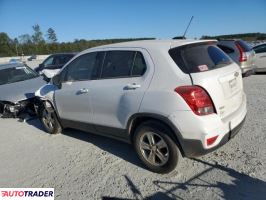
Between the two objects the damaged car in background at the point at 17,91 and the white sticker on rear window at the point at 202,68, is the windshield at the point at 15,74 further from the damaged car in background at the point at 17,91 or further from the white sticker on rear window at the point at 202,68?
the white sticker on rear window at the point at 202,68

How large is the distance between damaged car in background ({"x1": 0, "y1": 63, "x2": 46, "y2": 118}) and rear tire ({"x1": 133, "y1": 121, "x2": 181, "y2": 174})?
4304mm

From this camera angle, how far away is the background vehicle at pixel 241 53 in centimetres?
970

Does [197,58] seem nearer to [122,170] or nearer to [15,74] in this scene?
[122,170]

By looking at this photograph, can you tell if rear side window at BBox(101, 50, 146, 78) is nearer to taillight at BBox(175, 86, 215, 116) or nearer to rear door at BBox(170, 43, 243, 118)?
rear door at BBox(170, 43, 243, 118)

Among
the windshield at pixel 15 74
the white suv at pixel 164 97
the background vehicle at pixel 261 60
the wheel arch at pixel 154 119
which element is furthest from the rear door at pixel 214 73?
the background vehicle at pixel 261 60

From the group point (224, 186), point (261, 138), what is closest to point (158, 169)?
point (224, 186)

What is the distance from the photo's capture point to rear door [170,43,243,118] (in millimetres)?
3381

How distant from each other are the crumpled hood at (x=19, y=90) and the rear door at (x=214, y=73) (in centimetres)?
497

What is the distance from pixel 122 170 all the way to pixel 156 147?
68 cm

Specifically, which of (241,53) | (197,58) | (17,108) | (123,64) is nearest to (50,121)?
(17,108)

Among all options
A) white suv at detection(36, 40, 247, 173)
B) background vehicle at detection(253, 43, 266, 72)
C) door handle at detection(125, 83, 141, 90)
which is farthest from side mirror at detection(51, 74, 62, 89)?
background vehicle at detection(253, 43, 266, 72)

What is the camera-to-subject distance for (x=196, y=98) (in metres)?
3.29

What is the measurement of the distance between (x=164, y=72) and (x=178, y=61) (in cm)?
22

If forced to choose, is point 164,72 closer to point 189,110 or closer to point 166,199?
point 189,110
